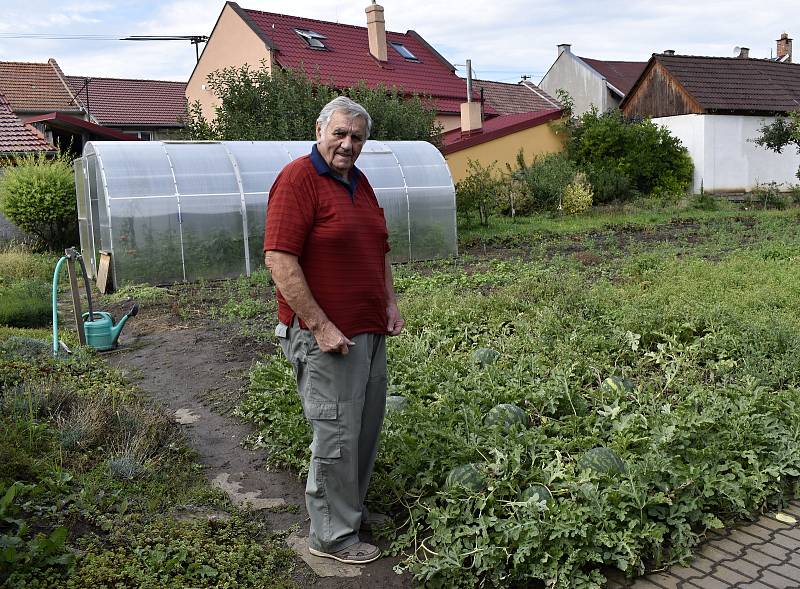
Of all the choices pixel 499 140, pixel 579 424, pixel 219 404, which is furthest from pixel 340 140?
pixel 499 140

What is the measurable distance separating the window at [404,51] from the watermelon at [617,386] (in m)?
29.3

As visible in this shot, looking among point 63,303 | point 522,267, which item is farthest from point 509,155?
point 63,303

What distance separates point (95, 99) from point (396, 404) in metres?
35.9

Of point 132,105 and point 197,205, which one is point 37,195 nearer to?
point 197,205

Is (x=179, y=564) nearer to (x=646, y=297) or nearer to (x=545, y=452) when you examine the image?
(x=545, y=452)

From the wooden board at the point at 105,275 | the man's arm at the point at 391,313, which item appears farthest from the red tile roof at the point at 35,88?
the man's arm at the point at 391,313

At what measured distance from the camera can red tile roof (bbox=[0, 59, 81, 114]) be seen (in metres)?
32.9

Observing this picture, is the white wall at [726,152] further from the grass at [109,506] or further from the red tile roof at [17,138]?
the grass at [109,506]

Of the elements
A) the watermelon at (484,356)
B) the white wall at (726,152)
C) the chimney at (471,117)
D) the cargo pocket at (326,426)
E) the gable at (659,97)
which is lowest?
the watermelon at (484,356)

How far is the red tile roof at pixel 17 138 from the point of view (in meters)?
19.7

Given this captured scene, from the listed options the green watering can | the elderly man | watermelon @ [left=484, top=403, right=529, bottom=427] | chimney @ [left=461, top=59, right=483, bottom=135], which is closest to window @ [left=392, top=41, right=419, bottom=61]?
chimney @ [left=461, top=59, right=483, bottom=135]

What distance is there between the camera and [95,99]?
121 ft

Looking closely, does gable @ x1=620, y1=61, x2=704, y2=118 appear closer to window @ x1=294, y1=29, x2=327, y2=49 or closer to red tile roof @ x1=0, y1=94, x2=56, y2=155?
window @ x1=294, y1=29, x2=327, y2=49

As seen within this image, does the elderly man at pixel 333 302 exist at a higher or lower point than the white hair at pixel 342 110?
lower
